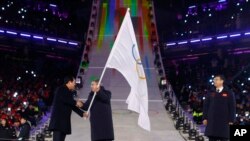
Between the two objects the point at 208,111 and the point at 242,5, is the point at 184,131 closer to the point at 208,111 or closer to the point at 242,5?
the point at 208,111

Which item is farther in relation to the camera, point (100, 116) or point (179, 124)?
point (179, 124)

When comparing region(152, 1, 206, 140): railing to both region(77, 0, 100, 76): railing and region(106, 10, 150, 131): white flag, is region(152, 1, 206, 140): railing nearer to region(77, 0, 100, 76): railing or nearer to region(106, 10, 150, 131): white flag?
region(77, 0, 100, 76): railing

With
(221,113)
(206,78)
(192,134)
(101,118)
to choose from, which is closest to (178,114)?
(192,134)

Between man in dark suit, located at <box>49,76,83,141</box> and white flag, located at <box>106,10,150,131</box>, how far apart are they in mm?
959

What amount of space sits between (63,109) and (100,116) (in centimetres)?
87

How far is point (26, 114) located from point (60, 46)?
66.4ft

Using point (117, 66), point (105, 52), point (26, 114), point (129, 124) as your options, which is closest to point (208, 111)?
point (117, 66)

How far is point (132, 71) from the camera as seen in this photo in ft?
31.0

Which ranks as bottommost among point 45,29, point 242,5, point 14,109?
point 14,109

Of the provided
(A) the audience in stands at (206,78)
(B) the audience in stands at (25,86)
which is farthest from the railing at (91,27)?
(A) the audience in stands at (206,78)

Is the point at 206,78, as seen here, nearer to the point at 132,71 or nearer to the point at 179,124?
the point at 179,124

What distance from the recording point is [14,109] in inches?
828

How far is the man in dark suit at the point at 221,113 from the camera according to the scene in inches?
346

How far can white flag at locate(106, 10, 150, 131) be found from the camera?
9359mm
